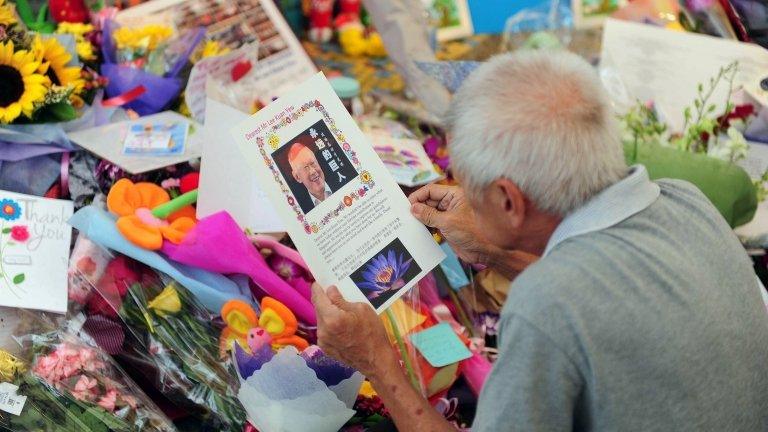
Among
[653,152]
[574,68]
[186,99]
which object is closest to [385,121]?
[186,99]

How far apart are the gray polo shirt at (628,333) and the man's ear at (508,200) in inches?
2.7

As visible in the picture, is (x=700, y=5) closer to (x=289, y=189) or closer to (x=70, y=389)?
(x=289, y=189)

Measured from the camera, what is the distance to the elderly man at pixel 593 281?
1.13 metres

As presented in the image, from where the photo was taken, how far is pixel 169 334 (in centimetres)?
172

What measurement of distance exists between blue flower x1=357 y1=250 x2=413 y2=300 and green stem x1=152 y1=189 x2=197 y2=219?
59cm

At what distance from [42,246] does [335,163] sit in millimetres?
733

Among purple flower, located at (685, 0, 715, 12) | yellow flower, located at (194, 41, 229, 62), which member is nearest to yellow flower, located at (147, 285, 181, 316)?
yellow flower, located at (194, 41, 229, 62)

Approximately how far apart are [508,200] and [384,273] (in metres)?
0.40

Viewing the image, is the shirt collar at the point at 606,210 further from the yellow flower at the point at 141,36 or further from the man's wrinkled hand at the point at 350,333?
the yellow flower at the point at 141,36

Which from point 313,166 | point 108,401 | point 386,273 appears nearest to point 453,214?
point 386,273

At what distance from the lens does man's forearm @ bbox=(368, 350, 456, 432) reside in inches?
57.2

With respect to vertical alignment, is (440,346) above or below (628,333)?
below

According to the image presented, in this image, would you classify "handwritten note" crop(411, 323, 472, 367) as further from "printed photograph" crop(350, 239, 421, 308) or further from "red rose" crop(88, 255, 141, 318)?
"red rose" crop(88, 255, 141, 318)

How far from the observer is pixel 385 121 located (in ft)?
8.61
